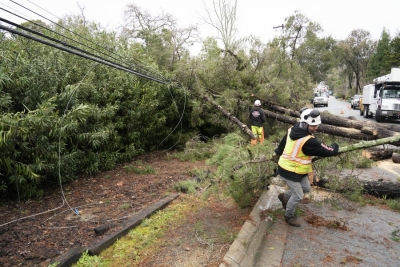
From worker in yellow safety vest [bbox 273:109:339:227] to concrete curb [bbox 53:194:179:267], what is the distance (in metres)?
2.26

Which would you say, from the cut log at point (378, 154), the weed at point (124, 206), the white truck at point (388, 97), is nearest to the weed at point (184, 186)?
the weed at point (124, 206)

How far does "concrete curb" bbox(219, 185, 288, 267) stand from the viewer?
332 centimetres

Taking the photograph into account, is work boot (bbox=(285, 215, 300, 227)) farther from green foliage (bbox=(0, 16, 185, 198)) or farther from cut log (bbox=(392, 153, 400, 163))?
cut log (bbox=(392, 153, 400, 163))

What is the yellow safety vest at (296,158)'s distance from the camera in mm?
3879

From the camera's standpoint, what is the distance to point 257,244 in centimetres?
373

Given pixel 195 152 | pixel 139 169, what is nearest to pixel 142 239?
pixel 139 169

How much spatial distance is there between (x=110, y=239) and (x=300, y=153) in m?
2.94

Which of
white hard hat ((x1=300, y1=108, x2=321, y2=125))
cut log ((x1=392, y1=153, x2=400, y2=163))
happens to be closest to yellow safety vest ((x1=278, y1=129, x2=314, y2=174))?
white hard hat ((x1=300, y1=108, x2=321, y2=125))

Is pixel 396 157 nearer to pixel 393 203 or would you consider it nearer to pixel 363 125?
pixel 363 125

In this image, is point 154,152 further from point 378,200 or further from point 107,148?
point 378,200

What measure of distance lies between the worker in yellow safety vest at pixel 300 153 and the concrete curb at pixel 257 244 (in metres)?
0.38

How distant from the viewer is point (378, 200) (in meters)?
5.23

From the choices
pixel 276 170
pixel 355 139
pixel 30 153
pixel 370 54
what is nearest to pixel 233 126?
pixel 355 139

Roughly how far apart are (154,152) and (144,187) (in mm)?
3484
